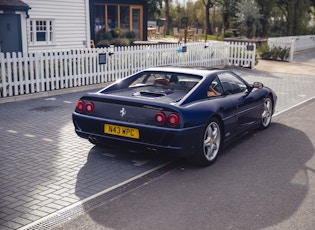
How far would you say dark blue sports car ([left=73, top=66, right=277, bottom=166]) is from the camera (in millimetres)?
5691

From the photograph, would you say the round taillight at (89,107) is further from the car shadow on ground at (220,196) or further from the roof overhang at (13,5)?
the roof overhang at (13,5)

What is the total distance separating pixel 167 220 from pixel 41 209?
138 centimetres

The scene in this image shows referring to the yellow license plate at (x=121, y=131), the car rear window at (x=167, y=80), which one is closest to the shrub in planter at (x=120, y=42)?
the car rear window at (x=167, y=80)

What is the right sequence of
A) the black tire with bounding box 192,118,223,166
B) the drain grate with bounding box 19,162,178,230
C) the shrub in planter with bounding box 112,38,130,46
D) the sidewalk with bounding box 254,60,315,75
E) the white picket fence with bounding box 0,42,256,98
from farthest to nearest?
the shrub in planter with bounding box 112,38,130,46, the sidewalk with bounding box 254,60,315,75, the white picket fence with bounding box 0,42,256,98, the black tire with bounding box 192,118,223,166, the drain grate with bounding box 19,162,178,230

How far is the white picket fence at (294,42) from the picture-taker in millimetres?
23639

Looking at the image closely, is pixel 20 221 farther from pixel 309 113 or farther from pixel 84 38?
pixel 84 38

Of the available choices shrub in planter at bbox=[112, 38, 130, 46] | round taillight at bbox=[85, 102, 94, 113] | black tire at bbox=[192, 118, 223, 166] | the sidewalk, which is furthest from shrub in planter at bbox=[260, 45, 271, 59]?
round taillight at bbox=[85, 102, 94, 113]

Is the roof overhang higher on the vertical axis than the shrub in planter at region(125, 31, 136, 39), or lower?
higher

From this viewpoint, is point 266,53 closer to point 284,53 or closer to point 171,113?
point 284,53

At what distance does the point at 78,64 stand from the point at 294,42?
18.5 meters

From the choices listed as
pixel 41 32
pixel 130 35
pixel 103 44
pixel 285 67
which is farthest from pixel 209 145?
pixel 130 35

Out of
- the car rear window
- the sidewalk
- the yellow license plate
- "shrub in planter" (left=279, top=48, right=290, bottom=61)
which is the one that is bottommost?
the yellow license plate

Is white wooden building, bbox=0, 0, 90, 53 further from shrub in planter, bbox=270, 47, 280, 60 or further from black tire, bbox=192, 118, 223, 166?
black tire, bbox=192, 118, 223, 166

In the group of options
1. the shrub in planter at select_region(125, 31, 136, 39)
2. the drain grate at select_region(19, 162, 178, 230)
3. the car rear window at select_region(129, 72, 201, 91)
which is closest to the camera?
the drain grate at select_region(19, 162, 178, 230)
